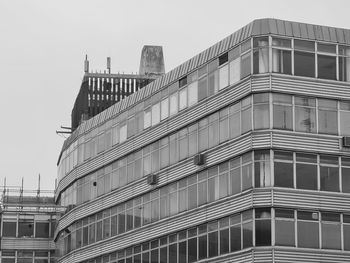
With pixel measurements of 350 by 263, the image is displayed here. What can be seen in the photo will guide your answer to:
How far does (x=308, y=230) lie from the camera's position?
5847 cm

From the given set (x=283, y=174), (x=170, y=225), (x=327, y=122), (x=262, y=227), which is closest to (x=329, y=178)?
(x=283, y=174)

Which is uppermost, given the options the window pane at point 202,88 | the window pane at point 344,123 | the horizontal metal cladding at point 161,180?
the window pane at point 202,88

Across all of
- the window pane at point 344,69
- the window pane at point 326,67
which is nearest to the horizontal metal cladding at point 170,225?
the window pane at point 326,67

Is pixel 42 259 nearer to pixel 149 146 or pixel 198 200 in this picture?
pixel 149 146

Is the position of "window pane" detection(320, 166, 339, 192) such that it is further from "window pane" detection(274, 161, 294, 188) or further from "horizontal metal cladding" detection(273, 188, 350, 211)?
"window pane" detection(274, 161, 294, 188)

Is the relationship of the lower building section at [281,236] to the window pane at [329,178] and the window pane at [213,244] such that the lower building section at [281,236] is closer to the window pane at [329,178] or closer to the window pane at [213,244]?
the window pane at [213,244]

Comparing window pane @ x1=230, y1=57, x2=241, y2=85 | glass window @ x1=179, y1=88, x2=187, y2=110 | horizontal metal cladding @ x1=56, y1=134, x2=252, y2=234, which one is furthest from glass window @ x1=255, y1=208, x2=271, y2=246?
glass window @ x1=179, y1=88, x2=187, y2=110

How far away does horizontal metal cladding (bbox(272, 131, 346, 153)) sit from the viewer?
194ft

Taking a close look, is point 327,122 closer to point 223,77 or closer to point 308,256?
point 223,77

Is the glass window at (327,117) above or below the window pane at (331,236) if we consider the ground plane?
above

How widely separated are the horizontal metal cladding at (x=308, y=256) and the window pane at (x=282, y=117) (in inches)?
249

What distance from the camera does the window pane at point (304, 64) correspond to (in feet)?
197

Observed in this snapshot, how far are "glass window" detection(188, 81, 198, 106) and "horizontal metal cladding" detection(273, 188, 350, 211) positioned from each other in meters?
9.11

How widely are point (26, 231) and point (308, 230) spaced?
3655 cm
